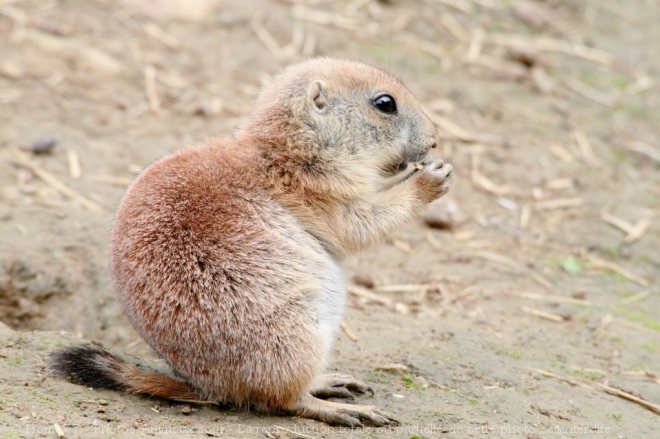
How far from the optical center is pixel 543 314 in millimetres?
5836

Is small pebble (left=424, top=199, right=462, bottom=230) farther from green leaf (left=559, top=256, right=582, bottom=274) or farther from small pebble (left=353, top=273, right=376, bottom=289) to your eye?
small pebble (left=353, top=273, right=376, bottom=289)

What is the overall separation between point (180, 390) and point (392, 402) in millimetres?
1039

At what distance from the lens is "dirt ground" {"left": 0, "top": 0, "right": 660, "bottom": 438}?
4406 mm

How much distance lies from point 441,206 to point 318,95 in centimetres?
275

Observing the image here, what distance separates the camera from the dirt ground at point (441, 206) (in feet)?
14.5

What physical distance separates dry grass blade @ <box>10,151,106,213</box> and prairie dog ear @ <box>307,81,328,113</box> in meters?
2.33

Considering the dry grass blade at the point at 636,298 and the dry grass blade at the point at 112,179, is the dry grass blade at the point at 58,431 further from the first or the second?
the dry grass blade at the point at 636,298

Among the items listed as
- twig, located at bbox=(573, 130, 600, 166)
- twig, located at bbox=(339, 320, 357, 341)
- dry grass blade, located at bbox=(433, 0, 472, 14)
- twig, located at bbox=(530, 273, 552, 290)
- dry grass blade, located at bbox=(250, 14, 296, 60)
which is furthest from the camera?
dry grass blade, located at bbox=(433, 0, 472, 14)

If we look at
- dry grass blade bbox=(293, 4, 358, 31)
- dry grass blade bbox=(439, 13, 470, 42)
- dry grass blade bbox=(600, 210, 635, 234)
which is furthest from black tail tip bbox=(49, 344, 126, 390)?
dry grass blade bbox=(439, 13, 470, 42)

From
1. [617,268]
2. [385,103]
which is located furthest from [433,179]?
[617,268]

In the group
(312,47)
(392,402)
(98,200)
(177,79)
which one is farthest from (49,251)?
(312,47)

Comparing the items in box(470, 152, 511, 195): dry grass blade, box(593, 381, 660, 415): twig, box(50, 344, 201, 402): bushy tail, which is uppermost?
box(470, 152, 511, 195): dry grass blade

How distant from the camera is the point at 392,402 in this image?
438 centimetres

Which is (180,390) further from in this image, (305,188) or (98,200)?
(98,200)
